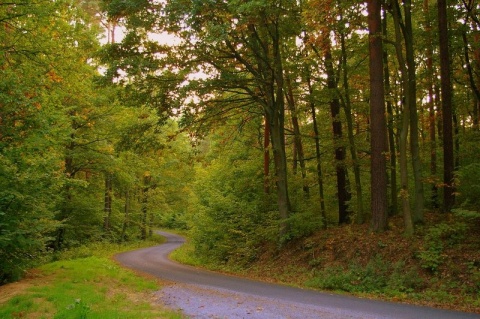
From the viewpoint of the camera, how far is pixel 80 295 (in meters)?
8.82

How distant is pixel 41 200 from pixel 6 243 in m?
1.91

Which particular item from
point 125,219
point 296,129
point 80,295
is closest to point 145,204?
point 125,219

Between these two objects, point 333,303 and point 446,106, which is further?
point 446,106

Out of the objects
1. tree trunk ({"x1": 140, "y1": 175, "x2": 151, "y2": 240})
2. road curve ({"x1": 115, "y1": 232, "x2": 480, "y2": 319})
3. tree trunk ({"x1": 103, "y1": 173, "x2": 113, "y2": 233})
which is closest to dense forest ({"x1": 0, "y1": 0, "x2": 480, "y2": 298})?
road curve ({"x1": 115, "y1": 232, "x2": 480, "y2": 319})

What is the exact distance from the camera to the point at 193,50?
1405 centimetres

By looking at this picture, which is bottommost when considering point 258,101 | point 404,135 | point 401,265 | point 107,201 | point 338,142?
point 401,265

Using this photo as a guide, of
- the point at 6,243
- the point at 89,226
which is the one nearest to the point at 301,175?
the point at 6,243

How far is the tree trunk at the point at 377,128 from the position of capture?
1215 cm

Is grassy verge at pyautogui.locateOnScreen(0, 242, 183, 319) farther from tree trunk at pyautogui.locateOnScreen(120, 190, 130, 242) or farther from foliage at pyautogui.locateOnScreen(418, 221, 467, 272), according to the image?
tree trunk at pyautogui.locateOnScreen(120, 190, 130, 242)

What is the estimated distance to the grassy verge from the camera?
733cm

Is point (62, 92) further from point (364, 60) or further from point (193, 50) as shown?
point (364, 60)

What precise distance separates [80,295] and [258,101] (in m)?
10.2

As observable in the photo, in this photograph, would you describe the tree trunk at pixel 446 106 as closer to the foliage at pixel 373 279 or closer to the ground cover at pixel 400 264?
the ground cover at pixel 400 264

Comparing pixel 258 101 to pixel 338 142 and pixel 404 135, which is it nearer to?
pixel 338 142
